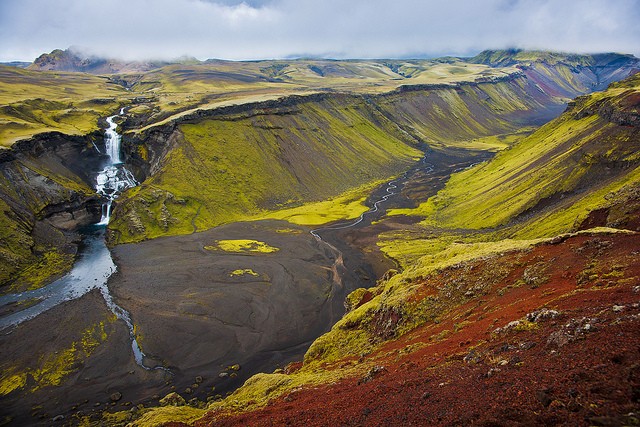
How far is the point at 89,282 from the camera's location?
7606 cm

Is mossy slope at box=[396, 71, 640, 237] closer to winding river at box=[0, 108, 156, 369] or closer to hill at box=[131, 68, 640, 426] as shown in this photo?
hill at box=[131, 68, 640, 426]

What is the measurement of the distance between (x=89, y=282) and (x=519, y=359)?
81.1m

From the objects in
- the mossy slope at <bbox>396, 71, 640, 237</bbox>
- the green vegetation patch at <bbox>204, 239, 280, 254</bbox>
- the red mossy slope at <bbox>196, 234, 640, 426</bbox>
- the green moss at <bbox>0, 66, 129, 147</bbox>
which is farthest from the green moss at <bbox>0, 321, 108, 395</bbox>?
the green moss at <bbox>0, 66, 129, 147</bbox>

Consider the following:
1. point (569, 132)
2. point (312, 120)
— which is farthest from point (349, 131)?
point (569, 132)

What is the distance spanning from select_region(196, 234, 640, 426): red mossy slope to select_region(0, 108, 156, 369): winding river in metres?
39.5

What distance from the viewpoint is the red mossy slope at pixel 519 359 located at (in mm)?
14277

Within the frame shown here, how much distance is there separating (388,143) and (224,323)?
154 m

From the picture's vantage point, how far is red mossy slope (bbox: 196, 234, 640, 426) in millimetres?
14277

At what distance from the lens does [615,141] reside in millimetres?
82250

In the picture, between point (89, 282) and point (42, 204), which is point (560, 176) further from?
point (42, 204)

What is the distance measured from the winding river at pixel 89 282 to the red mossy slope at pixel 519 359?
39.5 metres

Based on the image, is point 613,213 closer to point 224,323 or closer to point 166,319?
point 224,323

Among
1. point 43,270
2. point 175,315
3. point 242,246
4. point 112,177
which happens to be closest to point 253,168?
point 112,177

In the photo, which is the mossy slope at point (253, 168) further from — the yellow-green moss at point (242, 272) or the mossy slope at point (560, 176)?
the mossy slope at point (560, 176)
